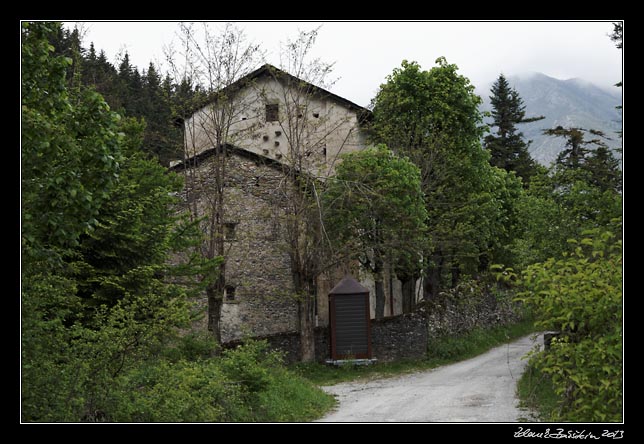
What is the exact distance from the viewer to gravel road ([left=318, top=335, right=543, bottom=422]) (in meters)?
13.5

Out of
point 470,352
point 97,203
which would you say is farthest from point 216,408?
point 470,352

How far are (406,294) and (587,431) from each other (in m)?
23.9

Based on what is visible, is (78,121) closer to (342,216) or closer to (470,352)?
(342,216)

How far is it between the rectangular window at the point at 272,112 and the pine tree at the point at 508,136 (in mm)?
24004

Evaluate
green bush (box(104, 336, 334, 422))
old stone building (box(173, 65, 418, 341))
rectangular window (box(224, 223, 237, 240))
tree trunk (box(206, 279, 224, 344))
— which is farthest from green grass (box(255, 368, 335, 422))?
rectangular window (box(224, 223, 237, 240))

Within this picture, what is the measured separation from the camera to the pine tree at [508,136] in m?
47.5

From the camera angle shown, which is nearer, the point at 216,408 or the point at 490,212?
the point at 216,408

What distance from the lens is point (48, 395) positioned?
31.1 ft

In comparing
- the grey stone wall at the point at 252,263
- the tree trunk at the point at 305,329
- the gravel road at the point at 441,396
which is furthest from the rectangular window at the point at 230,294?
the gravel road at the point at 441,396

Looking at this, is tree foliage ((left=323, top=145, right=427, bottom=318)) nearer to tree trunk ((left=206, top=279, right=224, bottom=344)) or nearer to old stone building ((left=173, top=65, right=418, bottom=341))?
old stone building ((left=173, top=65, right=418, bottom=341))

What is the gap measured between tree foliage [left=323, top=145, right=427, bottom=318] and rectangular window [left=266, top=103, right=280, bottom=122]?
2.82 metres

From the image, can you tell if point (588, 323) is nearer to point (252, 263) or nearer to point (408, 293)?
point (252, 263)

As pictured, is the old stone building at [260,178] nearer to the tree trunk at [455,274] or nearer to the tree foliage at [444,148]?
the tree foliage at [444,148]

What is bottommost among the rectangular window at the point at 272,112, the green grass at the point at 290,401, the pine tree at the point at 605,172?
the green grass at the point at 290,401
